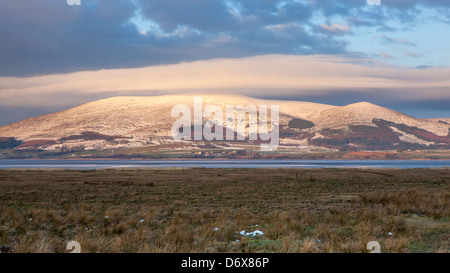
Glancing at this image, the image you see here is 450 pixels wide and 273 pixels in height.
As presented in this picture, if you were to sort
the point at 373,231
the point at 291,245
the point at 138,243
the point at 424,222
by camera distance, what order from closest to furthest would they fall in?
the point at 291,245 → the point at 138,243 → the point at 373,231 → the point at 424,222

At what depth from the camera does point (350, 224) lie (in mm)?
17469

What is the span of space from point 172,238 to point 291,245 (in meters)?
3.76

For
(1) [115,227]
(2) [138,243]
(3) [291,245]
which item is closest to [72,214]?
(1) [115,227]

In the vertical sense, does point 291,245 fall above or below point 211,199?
above

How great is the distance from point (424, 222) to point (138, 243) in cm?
1171

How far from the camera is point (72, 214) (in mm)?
20281

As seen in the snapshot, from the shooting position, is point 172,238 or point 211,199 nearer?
point 172,238
